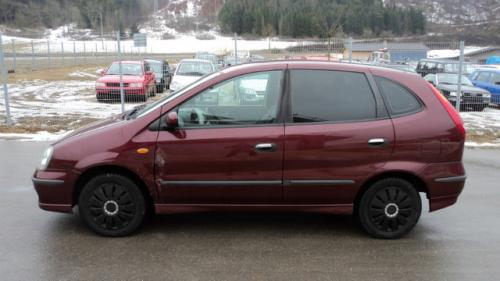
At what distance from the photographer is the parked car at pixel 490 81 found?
1928cm

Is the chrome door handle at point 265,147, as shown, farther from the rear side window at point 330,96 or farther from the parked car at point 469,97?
the parked car at point 469,97

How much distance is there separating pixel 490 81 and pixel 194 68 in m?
12.1

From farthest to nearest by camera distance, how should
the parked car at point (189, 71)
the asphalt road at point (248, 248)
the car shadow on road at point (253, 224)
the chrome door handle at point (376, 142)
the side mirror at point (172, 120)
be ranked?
1. the parked car at point (189, 71)
2. the car shadow on road at point (253, 224)
3. the chrome door handle at point (376, 142)
4. the side mirror at point (172, 120)
5. the asphalt road at point (248, 248)

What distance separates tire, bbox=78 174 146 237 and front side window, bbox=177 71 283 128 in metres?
0.80

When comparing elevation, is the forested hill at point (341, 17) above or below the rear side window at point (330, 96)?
above

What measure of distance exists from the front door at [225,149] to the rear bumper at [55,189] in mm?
866

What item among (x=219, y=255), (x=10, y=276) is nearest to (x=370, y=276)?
(x=219, y=255)

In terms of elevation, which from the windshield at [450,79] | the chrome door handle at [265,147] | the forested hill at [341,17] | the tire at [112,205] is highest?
the forested hill at [341,17]

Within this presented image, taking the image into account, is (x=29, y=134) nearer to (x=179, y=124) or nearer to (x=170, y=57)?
(x=179, y=124)

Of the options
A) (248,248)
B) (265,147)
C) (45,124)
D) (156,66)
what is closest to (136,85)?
(45,124)

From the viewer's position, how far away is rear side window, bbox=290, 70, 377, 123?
447cm

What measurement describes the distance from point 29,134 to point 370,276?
904 centimetres

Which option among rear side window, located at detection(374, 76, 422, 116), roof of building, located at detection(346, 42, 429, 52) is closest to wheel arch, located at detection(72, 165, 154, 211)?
rear side window, located at detection(374, 76, 422, 116)

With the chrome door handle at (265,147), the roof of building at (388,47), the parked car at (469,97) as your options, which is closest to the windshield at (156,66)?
the roof of building at (388,47)
